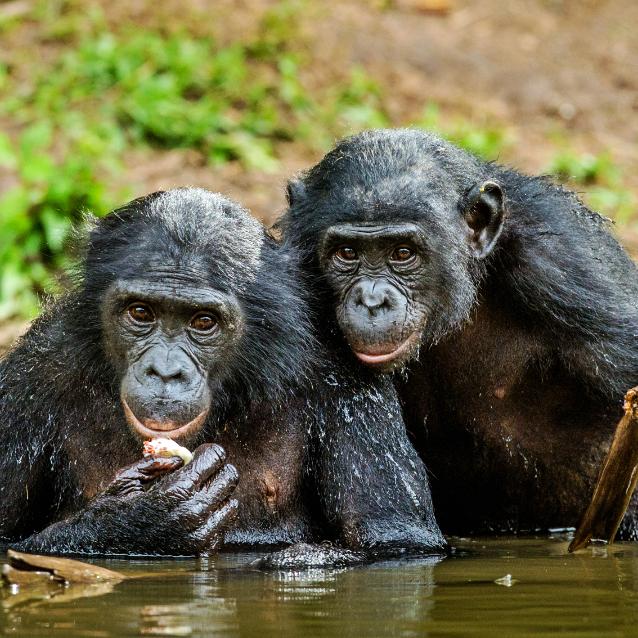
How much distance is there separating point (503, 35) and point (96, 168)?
6.92 metres

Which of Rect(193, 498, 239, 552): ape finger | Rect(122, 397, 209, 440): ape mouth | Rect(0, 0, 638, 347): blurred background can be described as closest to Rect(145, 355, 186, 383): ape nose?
Rect(122, 397, 209, 440): ape mouth

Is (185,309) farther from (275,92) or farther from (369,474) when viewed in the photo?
(275,92)

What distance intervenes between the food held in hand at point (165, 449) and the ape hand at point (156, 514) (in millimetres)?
42

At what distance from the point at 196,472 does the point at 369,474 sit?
1.19 meters

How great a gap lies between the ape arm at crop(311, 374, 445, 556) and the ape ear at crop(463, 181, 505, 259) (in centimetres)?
131

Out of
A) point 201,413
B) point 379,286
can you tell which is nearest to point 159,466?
point 201,413

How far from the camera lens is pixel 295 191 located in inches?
404

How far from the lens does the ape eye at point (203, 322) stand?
340 inches

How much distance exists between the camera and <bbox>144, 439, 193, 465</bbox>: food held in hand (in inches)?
325

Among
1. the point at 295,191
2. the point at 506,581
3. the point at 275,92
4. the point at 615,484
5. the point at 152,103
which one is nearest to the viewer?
the point at 506,581

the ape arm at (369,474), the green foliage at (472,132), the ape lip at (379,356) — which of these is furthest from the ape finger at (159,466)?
the green foliage at (472,132)

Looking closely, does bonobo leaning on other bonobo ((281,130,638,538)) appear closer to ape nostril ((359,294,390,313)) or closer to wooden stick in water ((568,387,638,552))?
ape nostril ((359,294,390,313))

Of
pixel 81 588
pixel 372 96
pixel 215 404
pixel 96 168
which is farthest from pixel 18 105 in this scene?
pixel 81 588

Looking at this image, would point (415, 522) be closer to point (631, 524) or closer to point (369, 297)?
point (369, 297)
